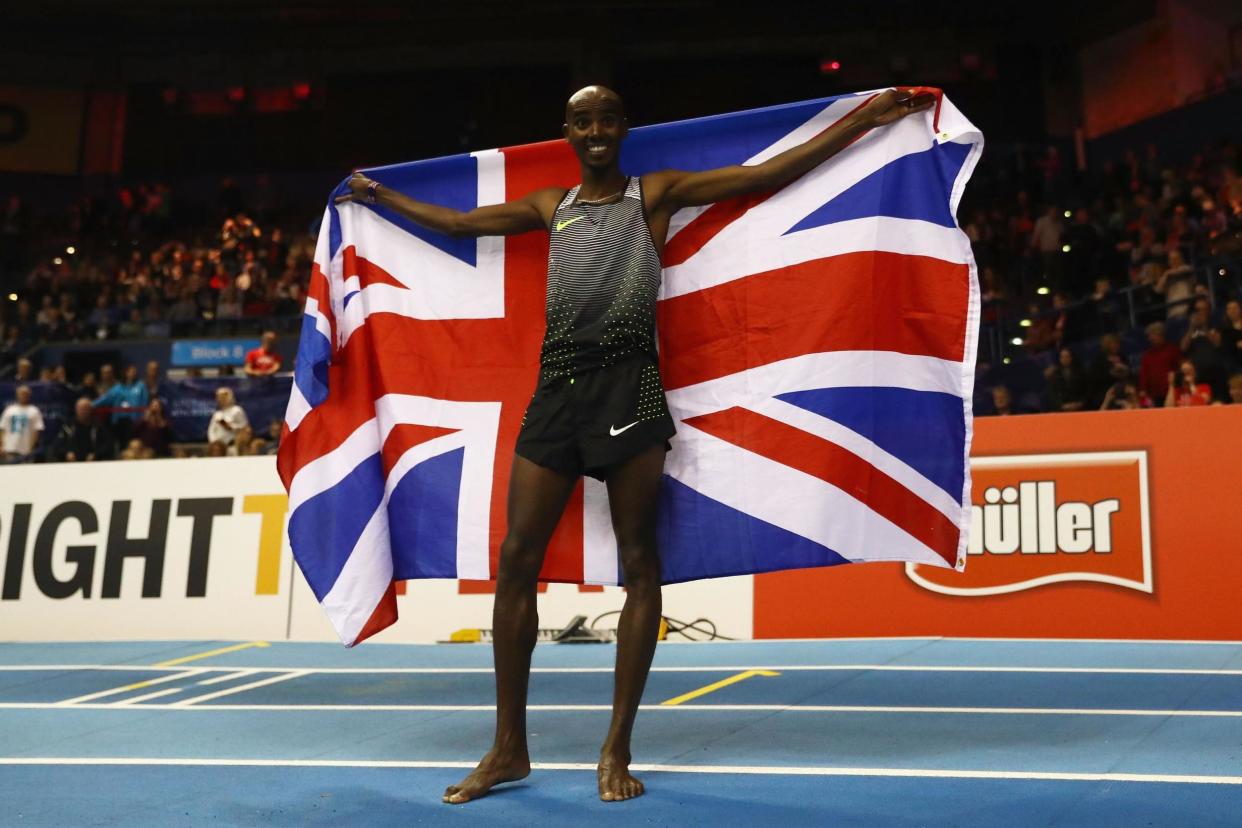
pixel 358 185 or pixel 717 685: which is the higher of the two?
pixel 358 185

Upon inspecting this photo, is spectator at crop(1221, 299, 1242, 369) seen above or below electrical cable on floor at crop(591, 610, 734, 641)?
above

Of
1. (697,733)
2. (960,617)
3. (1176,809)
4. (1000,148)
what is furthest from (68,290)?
(1176,809)

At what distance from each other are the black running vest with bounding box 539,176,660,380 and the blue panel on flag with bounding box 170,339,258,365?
14722 mm

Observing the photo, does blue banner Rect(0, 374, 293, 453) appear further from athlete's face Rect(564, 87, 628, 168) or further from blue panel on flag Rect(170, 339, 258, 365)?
athlete's face Rect(564, 87, 628, 168)

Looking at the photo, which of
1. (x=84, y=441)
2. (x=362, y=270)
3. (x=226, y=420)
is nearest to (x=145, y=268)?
(x=84, y=441)

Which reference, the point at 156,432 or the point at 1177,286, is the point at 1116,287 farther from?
the point at 156,432

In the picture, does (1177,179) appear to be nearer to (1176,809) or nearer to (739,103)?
(739,103)

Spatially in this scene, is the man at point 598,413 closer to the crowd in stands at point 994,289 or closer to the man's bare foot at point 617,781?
the man's bare foot at point 617,781

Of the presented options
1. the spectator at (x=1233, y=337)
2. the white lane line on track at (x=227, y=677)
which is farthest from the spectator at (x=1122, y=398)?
the white lane line on track at (x=227, y=677)

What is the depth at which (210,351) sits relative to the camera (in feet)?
58.9

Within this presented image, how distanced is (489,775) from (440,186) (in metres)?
2.32

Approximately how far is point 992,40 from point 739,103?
4834 millimetres

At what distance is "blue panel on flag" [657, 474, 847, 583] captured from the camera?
425cm

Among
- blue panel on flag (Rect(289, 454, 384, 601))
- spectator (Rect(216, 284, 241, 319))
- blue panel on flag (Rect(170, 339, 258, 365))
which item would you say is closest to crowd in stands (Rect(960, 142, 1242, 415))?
blue panel on flag (Rect(289, 454, 384, 601))
